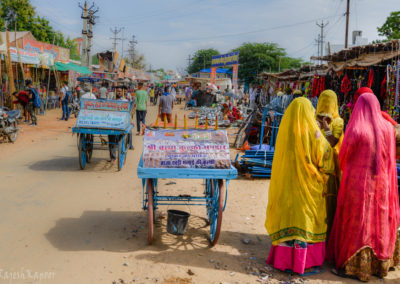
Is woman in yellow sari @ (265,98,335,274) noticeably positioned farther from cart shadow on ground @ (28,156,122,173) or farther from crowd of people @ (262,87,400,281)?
cart shadow on ground @ (28,156,122,173)

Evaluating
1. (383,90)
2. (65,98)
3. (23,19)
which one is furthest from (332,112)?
(23,19)

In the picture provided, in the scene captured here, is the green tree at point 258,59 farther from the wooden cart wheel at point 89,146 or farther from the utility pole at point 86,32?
the wooden cart wheel at point 89,146

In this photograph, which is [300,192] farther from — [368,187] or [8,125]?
[8,125]

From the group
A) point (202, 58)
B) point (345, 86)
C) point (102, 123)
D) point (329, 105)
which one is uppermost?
point (202, 58)

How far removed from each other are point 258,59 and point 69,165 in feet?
127

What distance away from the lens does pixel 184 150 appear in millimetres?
3984

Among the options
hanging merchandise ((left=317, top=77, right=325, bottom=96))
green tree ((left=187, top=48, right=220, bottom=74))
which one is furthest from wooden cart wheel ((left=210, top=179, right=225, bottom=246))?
A: green tree ((left=187, top=48, right=220, bottom=74))

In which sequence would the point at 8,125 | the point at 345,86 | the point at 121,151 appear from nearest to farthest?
the point at 121,151 < the point at 345,86 < the point at 8,125

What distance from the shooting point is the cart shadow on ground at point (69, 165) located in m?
7.39

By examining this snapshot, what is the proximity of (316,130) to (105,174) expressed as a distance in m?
4.91

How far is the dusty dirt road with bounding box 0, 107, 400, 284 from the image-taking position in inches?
135

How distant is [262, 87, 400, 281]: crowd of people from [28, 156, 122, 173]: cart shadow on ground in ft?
15.8

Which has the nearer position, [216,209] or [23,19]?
[216,209]

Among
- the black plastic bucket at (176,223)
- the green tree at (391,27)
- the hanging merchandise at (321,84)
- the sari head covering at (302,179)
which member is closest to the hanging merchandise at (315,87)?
the hanging merchandise at (321,84)
